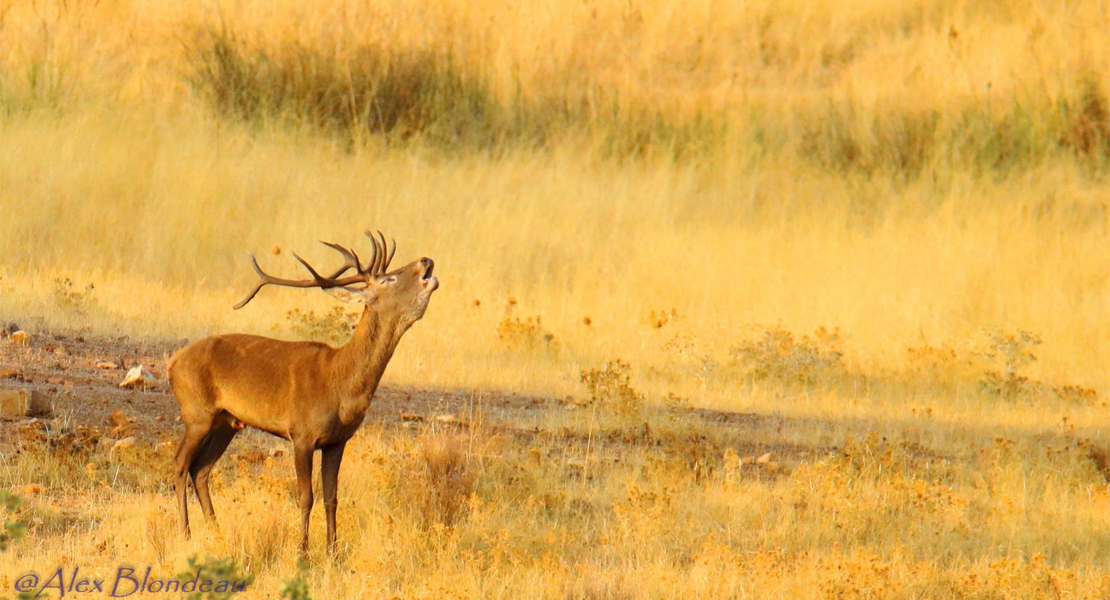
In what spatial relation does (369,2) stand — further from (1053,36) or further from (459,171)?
(1053,36)

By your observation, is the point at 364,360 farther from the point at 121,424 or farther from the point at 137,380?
the point at 137,380

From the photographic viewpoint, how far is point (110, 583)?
5172mm

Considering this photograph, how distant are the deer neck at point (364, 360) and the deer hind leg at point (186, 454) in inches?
27.1

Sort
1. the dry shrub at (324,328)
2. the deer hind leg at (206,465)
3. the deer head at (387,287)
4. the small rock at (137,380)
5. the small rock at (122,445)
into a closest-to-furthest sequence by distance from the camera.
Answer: the deer head at (387,287), the deer hind leg at (206,465), the small rock at (122,445), the small rock at (137,380), the dry shrub at (324,328)

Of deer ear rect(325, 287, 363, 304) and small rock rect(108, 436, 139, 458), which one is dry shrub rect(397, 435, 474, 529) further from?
small rock rect(108, 436, 139, 458)

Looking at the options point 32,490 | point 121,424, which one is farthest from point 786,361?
point 32,490

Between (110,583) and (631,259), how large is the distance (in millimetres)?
9493

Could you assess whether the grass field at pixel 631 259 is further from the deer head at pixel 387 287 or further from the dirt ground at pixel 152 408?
the deer head at pixel 387 287

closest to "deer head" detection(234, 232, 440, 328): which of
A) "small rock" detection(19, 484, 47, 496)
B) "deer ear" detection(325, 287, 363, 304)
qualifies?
"deer ear" detection(325, 287, 363, 304)

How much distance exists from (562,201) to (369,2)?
19.0 feet

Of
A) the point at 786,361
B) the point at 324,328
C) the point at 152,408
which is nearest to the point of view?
the point at 152,408

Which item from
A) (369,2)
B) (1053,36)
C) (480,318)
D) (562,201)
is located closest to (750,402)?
(480,318)

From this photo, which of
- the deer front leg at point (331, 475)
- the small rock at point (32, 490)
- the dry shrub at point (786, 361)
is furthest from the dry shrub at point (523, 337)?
the deer front leg at point (331, 475)

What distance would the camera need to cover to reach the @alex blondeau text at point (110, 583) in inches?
197
